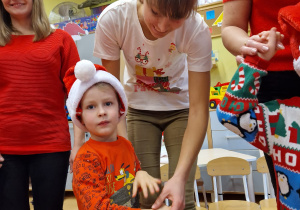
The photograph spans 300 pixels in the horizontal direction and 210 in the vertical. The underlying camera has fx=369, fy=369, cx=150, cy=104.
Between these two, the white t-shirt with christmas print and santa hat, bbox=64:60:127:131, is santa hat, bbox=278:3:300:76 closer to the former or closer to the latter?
the white t-shirt with christmas print

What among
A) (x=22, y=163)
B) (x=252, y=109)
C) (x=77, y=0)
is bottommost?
(x=22, y=163)

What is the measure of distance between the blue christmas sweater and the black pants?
82 cm

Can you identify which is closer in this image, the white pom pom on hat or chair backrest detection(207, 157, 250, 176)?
the white pom pom on hat

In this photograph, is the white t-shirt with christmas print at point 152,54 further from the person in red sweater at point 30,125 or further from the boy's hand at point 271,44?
the boy's hand at point 271,44

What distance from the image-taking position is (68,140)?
1.60 m

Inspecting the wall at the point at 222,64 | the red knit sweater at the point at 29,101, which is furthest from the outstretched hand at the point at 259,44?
the wall at the point at 222,64

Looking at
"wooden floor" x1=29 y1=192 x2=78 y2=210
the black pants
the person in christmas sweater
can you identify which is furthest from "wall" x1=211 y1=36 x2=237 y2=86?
the person in christmas sweater

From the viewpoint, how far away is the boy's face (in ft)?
→ 4.05

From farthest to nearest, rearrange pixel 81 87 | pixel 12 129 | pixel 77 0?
1. pixel 77 0
2. pixel 12 129
3. pixel 81 87

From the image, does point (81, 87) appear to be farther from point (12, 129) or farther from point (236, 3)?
point (236, 3)

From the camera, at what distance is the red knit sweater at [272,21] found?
1006 millimetres

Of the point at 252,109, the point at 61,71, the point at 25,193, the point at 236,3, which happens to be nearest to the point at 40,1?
the point at 61,71

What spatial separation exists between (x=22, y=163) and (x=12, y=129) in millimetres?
146

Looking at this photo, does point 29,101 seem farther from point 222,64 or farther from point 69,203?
point 222,64
